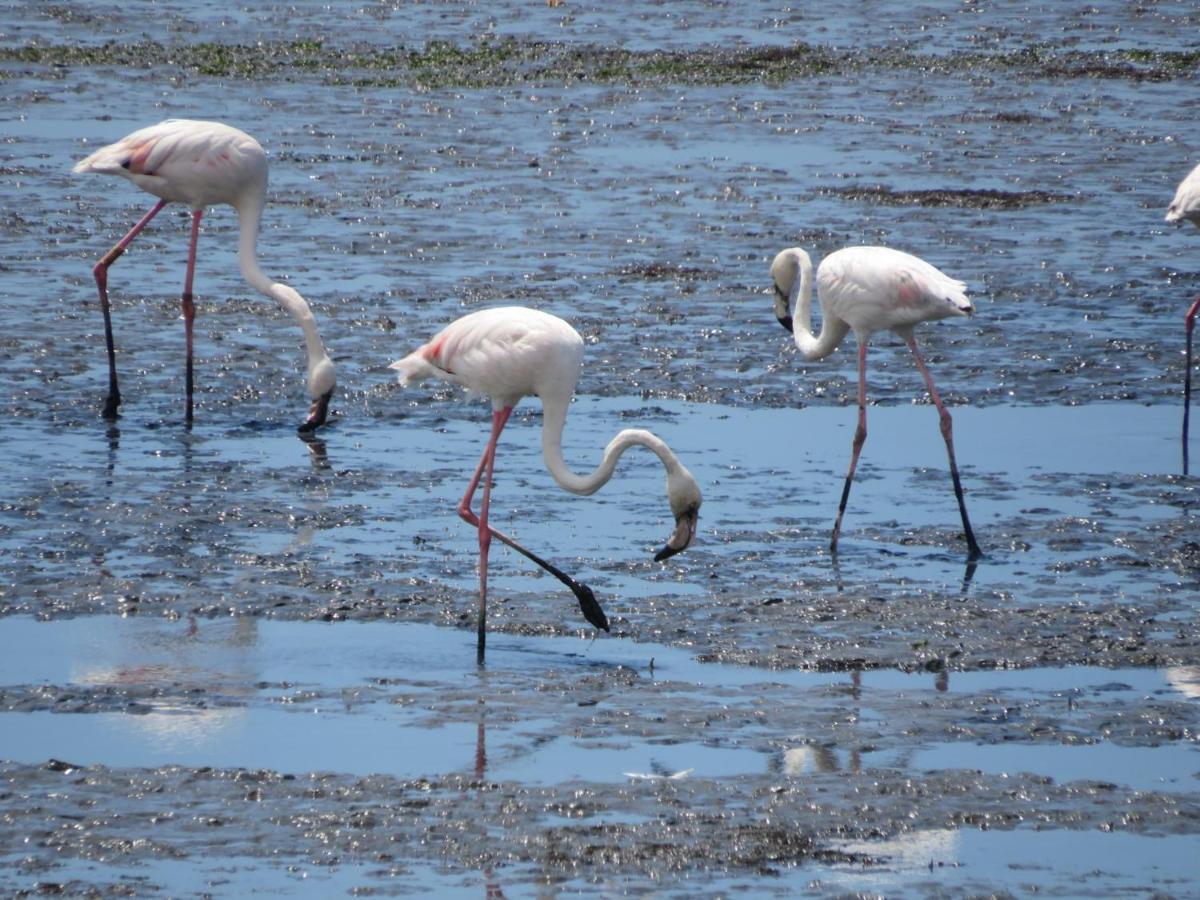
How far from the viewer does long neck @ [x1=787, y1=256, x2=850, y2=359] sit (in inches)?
398

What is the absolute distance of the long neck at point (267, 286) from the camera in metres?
10.8

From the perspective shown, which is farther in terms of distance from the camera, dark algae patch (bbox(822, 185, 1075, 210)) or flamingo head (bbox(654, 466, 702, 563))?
dark algae patch (bbox(822, 185, 1075, 210))

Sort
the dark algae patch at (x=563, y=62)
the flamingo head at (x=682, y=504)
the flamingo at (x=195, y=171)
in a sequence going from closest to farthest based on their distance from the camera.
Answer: the flamingo head at (x=682, y=504)
the flamingo at (x=195, y=171)
the dark algae patch at (x=563, y=62)

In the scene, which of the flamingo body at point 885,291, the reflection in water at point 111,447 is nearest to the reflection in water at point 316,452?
the reflection in water at point 111,447

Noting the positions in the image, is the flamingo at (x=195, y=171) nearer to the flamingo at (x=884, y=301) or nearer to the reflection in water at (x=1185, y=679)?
the flamingo at (x=884, y=301)

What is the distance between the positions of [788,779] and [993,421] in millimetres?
5269

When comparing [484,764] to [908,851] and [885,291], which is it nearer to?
[908,851]

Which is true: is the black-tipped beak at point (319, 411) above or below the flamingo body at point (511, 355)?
below

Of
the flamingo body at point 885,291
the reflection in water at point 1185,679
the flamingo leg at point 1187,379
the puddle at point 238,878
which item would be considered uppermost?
the flamingo body at point 885,291

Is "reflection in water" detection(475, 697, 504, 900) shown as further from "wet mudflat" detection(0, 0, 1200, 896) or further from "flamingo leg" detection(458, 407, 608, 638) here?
"flamingo leg" detection(458, 407, 608, 638)

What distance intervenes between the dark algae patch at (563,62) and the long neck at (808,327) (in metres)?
12.0

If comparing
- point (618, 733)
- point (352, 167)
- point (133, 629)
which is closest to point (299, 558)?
point (133, 629)

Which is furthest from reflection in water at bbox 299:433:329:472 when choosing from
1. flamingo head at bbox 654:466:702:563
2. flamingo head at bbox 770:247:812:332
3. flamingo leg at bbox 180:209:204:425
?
flamingo head at bbox 654:466:702:563

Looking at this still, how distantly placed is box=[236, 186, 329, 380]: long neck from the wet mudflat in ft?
1.58
